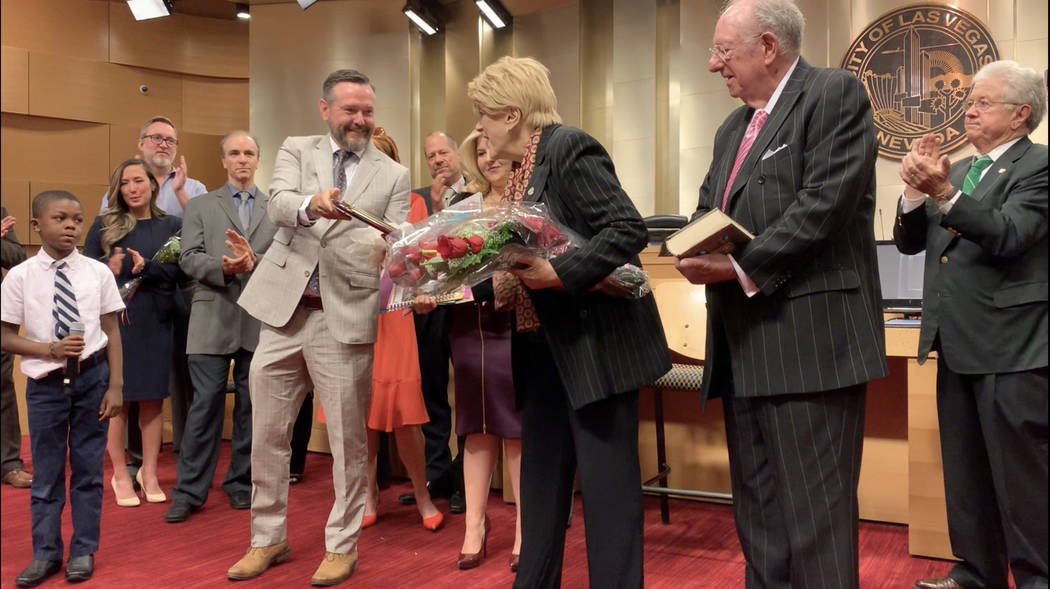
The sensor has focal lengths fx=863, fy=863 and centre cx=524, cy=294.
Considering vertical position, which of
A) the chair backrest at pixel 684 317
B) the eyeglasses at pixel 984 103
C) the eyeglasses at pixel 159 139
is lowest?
the chair backrest at pixel 684 317

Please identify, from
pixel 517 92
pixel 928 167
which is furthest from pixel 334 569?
pixel 928 167

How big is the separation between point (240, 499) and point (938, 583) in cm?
295

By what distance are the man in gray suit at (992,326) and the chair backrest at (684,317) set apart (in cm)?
108

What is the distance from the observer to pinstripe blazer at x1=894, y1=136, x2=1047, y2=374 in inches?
92.7

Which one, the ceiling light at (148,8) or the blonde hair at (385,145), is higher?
the ceiling light at (148,8)

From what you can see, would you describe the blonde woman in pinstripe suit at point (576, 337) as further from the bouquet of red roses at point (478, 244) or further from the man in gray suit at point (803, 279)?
the man in gray suit at point (803, 279)

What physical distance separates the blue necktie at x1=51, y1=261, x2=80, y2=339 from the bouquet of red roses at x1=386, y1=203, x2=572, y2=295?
1.47m

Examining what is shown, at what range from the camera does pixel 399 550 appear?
3.36 metres

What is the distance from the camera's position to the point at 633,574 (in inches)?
82.4

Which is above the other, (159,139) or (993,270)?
(159,139)

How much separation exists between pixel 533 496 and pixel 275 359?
1.18 metres

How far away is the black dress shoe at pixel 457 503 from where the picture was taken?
3.93 meters

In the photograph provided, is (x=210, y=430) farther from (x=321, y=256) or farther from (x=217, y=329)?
(x=321, y=256)

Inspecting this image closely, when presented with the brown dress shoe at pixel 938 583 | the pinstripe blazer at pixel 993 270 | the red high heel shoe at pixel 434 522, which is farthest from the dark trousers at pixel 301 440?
the pinstripe blazer at pixel 993 270
